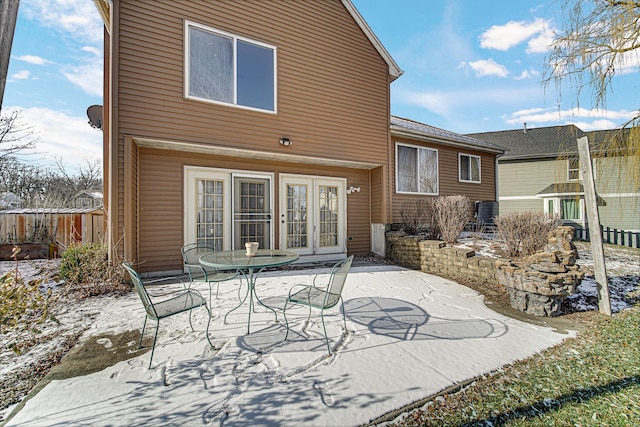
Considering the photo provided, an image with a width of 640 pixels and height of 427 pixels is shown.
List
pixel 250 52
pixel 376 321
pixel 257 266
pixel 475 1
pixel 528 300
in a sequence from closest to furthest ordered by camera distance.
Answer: pixel 257 266
pixel 376 321
pixel 528 300
pixel 250 52
pixel 475 1

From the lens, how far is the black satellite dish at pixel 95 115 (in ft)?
23.7

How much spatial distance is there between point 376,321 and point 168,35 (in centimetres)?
641

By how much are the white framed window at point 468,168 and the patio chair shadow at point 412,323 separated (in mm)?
7755

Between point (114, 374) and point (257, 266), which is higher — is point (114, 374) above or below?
below

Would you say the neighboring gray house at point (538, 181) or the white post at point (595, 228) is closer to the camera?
the white post at point (595, 228)

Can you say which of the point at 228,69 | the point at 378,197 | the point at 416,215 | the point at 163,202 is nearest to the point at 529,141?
the point at 416,215

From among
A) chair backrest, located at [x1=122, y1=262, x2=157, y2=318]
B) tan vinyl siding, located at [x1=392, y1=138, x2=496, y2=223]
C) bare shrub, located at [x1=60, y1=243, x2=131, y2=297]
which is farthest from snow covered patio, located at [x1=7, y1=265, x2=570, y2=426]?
tan vinyl siding, located at [x1=392, y1=138, x2=496, y2=223]

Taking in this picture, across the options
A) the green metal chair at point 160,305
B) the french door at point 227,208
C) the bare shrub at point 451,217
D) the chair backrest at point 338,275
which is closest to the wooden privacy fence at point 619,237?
the bare shrub at point 451,217

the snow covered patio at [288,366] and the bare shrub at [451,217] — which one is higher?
the bare shrub at [451,217]

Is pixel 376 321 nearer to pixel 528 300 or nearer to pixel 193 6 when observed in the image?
pixel 528 300

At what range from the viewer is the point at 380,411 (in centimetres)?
193

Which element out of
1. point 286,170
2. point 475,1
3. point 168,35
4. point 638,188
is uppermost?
point 475,1

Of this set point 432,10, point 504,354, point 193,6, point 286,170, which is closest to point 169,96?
point 193,6

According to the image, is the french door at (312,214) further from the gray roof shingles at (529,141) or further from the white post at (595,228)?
the gray roof shingles at (529,141)
